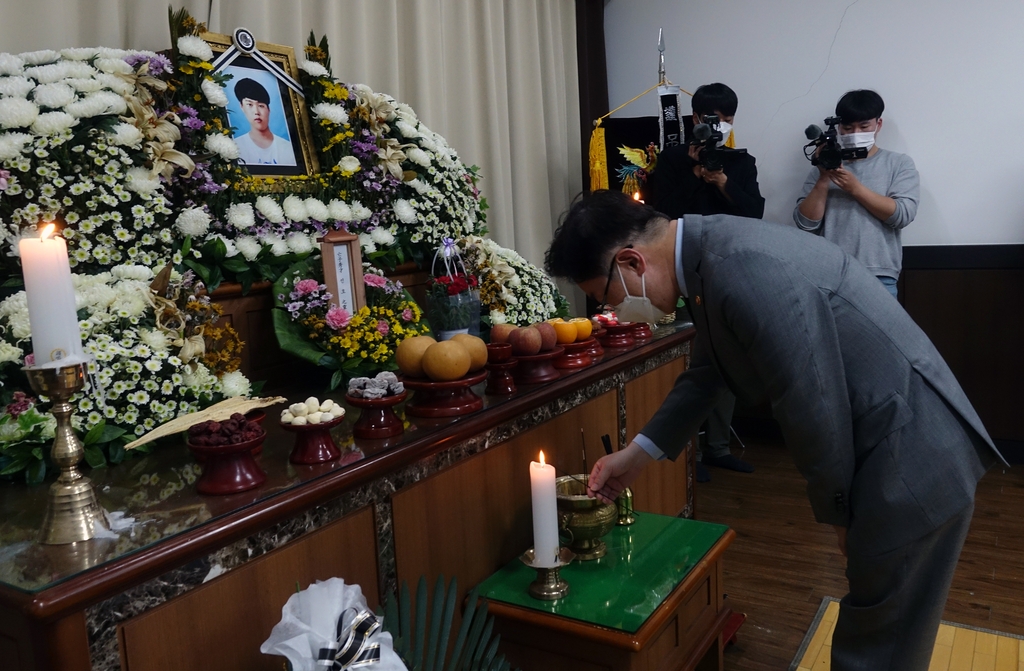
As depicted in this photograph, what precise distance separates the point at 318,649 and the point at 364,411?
46 cm

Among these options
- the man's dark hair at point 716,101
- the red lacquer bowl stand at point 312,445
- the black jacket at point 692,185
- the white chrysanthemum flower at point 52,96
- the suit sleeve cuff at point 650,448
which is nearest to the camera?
the red lacquer bowl stand at point 312,445

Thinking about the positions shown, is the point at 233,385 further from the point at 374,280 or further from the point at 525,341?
the point at 525,341

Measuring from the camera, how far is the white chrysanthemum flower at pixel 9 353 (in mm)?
1262

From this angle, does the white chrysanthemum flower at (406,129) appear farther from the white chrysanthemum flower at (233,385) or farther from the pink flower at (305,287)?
the white chrysanthemum flower at (233,385)

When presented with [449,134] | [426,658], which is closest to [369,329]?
[426,658]

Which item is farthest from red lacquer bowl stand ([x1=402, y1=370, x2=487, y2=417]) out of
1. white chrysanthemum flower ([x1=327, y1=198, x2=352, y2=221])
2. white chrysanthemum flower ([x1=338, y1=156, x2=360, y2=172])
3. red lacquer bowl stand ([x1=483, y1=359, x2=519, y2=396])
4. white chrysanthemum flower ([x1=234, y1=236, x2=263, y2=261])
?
white chrysanthemum flower ([x1=338, y1=156, x2=360, y2=172])

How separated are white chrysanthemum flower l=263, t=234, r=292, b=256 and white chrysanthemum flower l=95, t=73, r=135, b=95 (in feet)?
1.24

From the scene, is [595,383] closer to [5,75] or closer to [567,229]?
[567,229]

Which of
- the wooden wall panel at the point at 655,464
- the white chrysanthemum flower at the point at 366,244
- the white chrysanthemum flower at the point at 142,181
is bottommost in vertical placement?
the wooden wall panel at the point at 655,464

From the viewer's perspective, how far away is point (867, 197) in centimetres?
338

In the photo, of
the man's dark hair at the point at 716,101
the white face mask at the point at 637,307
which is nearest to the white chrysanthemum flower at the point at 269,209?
the white face mask at the point at 637,307

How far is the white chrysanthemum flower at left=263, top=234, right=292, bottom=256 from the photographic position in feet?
5.75

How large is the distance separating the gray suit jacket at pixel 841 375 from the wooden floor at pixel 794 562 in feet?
3.15

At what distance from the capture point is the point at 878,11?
12.0 ft
